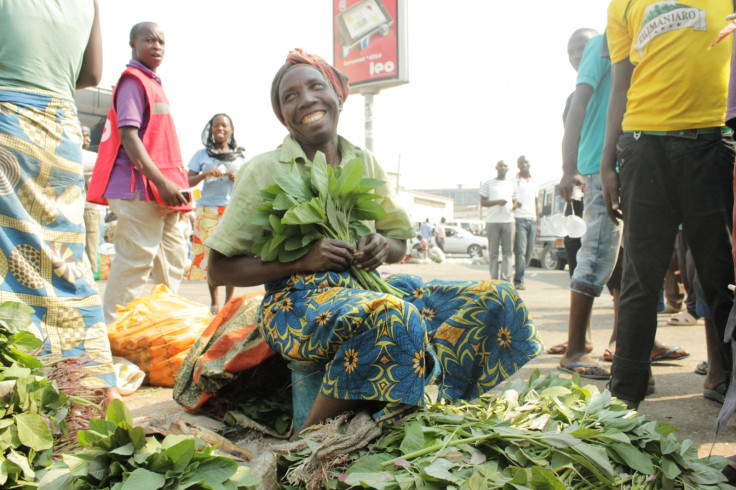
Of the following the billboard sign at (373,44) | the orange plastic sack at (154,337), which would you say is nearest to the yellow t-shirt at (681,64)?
the orange plastic sack at (154,337)

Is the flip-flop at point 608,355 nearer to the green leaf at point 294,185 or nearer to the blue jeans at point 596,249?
the blue jeans at point 596,249

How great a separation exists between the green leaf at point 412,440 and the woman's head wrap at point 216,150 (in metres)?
4.67

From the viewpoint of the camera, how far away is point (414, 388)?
6.13 feet

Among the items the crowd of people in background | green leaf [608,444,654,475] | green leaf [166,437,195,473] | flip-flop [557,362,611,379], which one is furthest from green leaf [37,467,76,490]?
the crowd of people in background

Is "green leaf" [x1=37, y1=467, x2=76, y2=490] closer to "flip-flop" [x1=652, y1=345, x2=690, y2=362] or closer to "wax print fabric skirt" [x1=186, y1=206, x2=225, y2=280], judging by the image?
"flip-flop" [x1=652, y1=345, x2=690, y2=362]

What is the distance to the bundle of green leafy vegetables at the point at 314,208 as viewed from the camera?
87.8 inches

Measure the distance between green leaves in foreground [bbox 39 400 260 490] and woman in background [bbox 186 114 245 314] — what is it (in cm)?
402

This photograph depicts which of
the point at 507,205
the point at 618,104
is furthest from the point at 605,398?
the point at 507,205

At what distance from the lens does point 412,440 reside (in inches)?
68.8

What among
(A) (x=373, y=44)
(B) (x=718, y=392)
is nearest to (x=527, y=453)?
(B) (x=718, y=392)

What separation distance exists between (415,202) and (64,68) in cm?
6063

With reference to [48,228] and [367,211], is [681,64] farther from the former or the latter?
[48,228]

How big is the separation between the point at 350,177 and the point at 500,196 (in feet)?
25.1

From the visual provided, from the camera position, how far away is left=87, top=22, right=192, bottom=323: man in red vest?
12.7 ft
